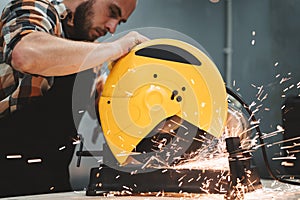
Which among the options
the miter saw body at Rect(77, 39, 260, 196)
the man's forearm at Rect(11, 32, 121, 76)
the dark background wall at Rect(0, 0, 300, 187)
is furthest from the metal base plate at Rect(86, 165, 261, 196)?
the dark background wall at Rect(0, 0, 300, 187)

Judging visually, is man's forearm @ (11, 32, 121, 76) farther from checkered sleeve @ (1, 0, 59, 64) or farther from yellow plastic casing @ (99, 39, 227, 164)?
yellow plastic casing @ (99, 39, 227, 164)

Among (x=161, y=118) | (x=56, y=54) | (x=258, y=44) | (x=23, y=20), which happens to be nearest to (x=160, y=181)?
(x=161, y=118)

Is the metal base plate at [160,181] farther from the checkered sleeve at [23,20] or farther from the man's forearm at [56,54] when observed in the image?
the checkered sleeve at [23,20]

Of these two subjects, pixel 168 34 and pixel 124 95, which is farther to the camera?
pixel 168 34

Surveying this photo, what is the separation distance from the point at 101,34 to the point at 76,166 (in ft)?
1.61

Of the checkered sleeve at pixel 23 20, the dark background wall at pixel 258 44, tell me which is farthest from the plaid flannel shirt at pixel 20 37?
the dark background wall at pixel 258 44

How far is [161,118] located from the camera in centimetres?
131

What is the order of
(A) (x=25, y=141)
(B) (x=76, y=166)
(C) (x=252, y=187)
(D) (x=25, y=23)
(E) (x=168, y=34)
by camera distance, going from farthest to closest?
(E) (x=168, y=34), (B) (x=76, y=166), (A) (x=25, y=141), (D) (x=25, y=23), (C) (x=252, y=187)

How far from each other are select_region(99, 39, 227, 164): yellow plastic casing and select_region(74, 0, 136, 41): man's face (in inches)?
16.8

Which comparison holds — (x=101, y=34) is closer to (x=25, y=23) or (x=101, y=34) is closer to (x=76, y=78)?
(x=76, y=78)

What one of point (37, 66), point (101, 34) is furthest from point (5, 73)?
point (101, 34)

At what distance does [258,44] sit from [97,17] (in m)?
0.88

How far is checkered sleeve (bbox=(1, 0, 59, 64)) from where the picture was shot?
59.1 inches

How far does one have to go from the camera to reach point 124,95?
4.42 feet
